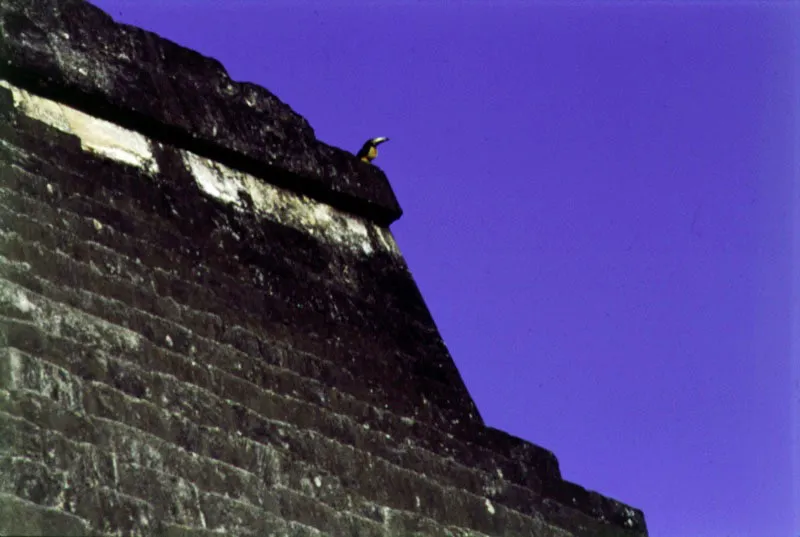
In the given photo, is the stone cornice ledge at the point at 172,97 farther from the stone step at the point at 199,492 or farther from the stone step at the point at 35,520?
the stone step at the point at 35,520

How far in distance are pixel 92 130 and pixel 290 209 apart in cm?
126

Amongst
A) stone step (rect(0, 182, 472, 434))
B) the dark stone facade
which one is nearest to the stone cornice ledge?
the dark stone facade

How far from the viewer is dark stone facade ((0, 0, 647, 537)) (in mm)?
6320

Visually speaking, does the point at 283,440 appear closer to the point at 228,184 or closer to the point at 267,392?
the point at 267,392

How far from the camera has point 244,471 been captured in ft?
22.4

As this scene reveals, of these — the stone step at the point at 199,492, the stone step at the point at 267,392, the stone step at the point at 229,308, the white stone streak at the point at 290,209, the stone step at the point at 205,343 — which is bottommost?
the stone step at the point at 199,492

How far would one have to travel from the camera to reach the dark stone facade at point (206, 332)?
632 centimetres

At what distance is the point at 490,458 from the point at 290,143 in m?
2.01

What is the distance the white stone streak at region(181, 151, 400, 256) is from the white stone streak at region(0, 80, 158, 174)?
0.34m

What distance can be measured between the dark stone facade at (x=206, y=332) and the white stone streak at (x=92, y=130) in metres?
0.01

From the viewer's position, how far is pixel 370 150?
9852 millimetres

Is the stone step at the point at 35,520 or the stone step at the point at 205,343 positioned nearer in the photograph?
the stone step at the point at 35,520

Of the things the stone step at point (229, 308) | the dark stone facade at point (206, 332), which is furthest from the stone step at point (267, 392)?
the stone step at point (229, 308)

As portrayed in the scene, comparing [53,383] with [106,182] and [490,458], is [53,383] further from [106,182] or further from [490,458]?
[490,458]
